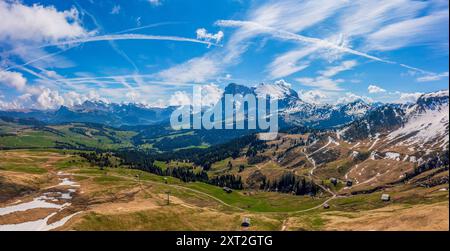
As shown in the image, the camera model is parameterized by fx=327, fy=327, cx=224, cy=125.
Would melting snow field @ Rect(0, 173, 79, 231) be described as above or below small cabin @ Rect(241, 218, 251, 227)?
above

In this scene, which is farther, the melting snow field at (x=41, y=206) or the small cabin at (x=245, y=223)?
the small cabin at (x=245, y=223)

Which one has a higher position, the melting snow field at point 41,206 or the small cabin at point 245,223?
the melting snow field at point 41,206

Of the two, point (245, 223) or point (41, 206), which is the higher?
point (41, 206)

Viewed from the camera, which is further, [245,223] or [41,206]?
[41,206]

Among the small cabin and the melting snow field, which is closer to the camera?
the melting snow field
